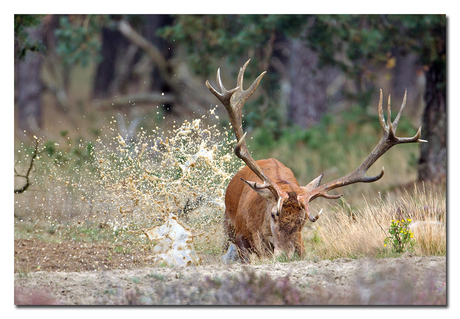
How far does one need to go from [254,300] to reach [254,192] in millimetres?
1693

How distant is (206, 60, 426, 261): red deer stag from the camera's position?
5309 mm

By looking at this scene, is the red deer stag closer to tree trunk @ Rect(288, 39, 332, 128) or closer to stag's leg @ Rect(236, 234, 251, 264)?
stag's leg @ Rect(236, 234, 251, 264)

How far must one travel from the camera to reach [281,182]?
19.2 ft

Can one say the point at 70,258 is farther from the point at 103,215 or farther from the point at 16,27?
the point at 16,27

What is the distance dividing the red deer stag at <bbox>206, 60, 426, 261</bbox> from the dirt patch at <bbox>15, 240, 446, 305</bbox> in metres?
0.36

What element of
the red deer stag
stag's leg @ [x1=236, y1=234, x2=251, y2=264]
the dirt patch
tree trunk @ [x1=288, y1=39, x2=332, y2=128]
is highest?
tree trunk @ [x1=288, y1=39, x2=332, y2=128]

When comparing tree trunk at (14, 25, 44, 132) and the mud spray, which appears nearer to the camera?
the mud spray

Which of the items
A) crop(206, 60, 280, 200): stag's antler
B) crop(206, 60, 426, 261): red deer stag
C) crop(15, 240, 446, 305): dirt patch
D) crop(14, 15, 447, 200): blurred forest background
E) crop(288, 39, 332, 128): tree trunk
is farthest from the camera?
crop(288, 39, 332, 128): tree trunk

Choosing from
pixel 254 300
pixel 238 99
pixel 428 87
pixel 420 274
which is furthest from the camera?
pixel 428 87

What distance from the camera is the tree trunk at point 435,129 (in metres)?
9.02

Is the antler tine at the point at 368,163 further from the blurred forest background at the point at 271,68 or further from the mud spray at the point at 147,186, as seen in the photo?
the blurred forest background at the point at 271,68

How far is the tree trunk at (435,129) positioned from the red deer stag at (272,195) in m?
3.77

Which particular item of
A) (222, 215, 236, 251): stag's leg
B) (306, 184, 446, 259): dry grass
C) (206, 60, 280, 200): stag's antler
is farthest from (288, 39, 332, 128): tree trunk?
(206, 60, 280, 200): stag's antler

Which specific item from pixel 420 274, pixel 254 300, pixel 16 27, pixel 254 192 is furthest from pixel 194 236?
pixel 16 27
